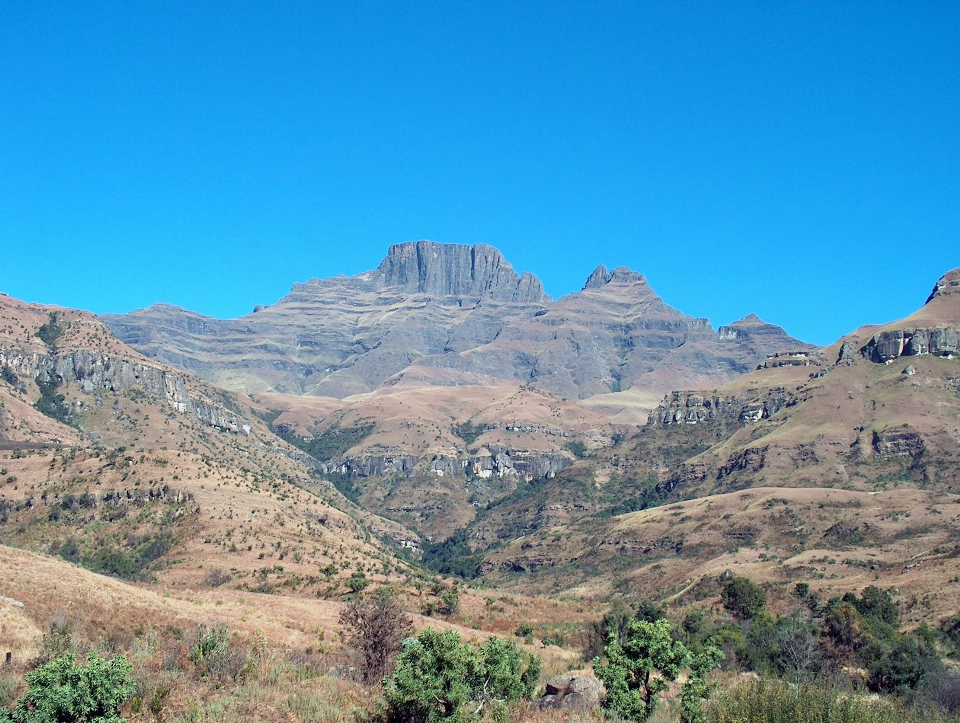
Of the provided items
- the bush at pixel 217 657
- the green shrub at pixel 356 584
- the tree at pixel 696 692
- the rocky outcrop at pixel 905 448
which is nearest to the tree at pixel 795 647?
the tree at pixel 696 692

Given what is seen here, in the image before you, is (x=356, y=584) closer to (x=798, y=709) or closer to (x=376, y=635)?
(x=376, y=635)

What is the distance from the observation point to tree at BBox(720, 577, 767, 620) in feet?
251

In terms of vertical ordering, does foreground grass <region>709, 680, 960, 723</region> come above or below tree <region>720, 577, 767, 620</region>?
above

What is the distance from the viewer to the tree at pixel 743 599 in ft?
251

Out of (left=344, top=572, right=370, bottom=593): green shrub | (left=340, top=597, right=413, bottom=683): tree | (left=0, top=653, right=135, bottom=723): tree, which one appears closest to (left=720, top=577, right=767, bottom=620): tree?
(left=344, top=572, right=370, bottom=593): green shrub

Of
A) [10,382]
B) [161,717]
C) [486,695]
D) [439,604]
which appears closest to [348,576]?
[439,604]

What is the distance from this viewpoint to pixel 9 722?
728 inches

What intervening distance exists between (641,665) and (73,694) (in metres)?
18.8

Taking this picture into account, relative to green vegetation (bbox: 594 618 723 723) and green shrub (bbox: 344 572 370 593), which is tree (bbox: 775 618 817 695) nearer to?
green vegetation (bbox: 594 618 723 723)

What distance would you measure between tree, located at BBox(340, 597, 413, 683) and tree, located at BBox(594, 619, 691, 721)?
26.4 feet

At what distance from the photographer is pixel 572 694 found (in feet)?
100.0

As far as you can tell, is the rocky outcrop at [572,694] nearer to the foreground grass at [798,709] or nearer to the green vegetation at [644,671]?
the green vegetation at [644,671]

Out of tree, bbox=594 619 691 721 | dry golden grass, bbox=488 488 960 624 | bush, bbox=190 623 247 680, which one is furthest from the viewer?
dry golden grass, bbox=488 488 960 624

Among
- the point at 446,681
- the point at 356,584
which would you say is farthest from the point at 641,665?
the point at 356,584
